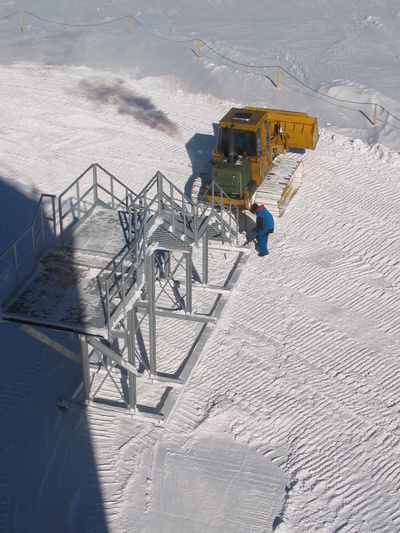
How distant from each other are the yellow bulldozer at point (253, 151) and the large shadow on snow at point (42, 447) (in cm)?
503

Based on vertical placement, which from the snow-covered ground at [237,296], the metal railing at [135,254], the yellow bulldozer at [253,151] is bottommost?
the snow-covered ground at [237,296]

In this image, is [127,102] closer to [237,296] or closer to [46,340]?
Answer: [237,296]

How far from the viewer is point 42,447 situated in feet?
37.3

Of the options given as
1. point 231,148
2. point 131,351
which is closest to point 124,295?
point 131,351

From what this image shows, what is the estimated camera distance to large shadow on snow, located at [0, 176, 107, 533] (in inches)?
409

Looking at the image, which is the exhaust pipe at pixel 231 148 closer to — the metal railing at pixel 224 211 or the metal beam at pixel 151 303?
the metal railing at pixel 224 211

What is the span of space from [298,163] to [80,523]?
10922 millimetres

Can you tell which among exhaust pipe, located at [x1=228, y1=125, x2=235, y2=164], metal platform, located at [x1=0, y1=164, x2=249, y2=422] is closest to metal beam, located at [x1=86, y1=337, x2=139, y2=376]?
metal platform, located at [x1=0, y1=164, x2=249, y2=422]

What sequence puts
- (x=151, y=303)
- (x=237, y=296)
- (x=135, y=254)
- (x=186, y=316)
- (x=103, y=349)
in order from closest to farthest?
(x=103, y=349) → (x=135, y=254) → (x=151, y=303) → (x=186, y=316) → (x=237, y=296)

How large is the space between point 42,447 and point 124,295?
257 centimetres

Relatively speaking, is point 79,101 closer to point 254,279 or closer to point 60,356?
point 254,279

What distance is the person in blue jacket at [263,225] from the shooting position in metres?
15.8

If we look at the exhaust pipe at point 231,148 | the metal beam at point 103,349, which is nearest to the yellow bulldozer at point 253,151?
the exhaust pipe at point 231,148

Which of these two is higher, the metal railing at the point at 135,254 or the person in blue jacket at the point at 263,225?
the metal railing at the point at 135,254
